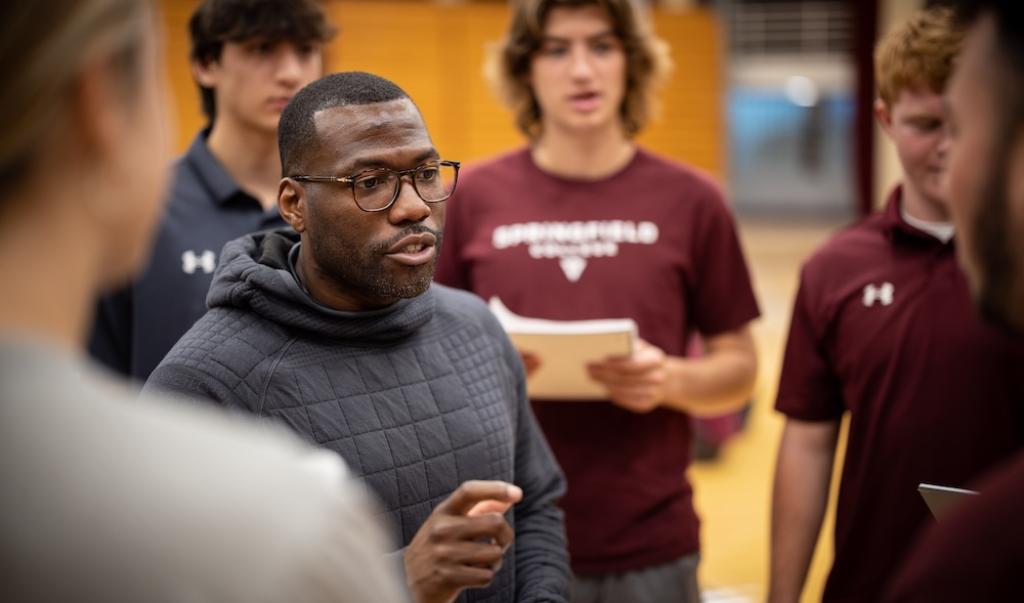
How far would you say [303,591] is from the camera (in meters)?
0.71

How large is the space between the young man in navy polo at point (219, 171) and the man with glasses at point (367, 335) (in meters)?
0.59

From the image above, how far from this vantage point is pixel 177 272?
236cm

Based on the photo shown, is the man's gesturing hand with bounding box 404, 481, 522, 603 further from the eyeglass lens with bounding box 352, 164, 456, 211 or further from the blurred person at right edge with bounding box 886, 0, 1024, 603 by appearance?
the blurred person at right edge with bounding box 886, 0, 1024, 603

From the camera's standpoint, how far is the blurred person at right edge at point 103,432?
673 mm

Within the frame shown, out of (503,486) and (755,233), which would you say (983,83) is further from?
(755,233)

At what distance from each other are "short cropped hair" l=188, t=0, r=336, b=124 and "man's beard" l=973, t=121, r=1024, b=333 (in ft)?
6.45

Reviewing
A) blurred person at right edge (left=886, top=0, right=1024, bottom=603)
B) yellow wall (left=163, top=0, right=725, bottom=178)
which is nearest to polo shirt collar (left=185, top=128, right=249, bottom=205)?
blurred person at right edge (left=886, top=0, right=1024, bottom=603)

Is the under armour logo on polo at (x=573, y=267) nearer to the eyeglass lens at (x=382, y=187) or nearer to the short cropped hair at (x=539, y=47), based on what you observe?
the short cropped hair at (x=539, y=47)

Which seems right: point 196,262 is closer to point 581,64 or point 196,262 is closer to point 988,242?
point 581,64

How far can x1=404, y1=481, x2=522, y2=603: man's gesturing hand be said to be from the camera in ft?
4.77

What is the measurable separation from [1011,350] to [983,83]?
1.16 metres

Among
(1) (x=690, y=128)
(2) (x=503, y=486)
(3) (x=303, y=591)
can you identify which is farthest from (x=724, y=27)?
(3) (x=303, y=591)

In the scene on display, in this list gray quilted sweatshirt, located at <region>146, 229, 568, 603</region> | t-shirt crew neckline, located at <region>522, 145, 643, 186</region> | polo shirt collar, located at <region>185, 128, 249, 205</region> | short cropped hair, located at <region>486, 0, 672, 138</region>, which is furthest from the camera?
short cropped hair, located at <region>486, 0, 672, 138</region>

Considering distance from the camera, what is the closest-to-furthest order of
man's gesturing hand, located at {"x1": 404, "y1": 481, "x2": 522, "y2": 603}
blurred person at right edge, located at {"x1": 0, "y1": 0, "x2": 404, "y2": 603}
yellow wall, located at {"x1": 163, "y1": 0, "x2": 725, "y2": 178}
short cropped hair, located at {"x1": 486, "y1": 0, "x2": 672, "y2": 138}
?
1. blurred person at right edge, located at {"x1": 0, "y1": 0, "x2": 404, "y2": 603}
2. man's gesturing hand, located at {"x1": 404, "y1": 481, "x2": 522, "y2": 603}
3. short cropped hair, located at {"x1": 486, "y1": 0, "x2": 672, "y2": 138}
4. yellow wall, located at {"x1": 163, "y1": 0, "x2": 725, "y2": 178}
